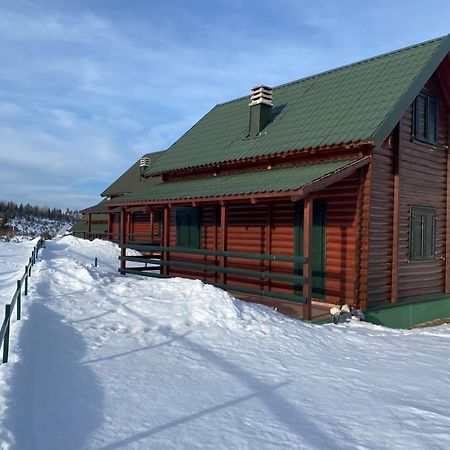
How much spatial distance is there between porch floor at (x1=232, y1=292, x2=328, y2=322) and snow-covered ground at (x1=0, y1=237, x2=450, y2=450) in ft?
2.33

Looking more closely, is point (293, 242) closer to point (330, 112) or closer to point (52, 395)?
point (330, 112)

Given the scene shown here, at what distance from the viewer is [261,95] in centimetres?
1415

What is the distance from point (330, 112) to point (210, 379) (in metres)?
8.93

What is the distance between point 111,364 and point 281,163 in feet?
26.8

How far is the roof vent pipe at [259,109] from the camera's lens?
14156 mm

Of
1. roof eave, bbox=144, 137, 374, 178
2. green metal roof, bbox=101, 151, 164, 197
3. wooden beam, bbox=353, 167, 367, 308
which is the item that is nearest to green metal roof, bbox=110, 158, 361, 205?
roof eave, bbox=144, 137, 374, 178

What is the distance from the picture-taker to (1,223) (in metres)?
52.0

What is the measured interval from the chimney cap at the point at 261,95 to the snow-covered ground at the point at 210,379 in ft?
24.4

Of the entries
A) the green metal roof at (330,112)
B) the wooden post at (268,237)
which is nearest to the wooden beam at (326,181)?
the green metal roof at (330,112)

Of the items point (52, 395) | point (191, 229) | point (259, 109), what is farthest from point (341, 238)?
point (52, 395)

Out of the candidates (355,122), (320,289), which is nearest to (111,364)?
(320,289)

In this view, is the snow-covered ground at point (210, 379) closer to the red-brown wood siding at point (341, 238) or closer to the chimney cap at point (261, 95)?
the red-brown wood siding at point (341, 238)

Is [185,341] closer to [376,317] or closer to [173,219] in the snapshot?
[376,317]

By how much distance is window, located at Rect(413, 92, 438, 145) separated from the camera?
1177 centimetres
